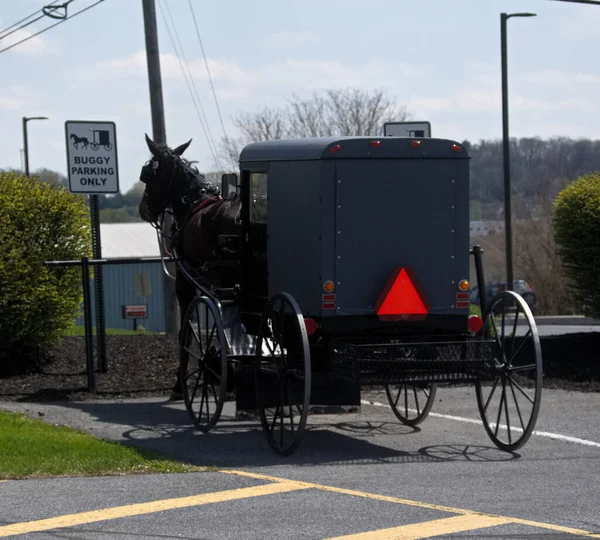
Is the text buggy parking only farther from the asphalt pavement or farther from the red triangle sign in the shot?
the red triangle sign

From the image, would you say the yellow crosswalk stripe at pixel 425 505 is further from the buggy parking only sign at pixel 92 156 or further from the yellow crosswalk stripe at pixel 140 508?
the buggy parking only sign at pixel 92 156

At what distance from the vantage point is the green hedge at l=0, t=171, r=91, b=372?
45.6 ft

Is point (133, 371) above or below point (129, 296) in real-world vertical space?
above

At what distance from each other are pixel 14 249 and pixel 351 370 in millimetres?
6211

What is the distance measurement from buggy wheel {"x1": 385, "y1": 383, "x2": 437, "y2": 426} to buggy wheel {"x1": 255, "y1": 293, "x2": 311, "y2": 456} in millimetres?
1344

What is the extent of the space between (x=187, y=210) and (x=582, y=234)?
20.4 feet

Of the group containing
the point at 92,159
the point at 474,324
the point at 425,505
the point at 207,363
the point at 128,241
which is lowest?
the point at 425,505

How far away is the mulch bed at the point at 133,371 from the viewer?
43.9 feet

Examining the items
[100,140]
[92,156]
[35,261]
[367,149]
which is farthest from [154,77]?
[367,149]

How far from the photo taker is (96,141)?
540 inches

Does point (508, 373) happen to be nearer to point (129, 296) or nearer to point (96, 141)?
point (96, 141)

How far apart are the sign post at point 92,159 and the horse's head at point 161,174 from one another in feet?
2.03

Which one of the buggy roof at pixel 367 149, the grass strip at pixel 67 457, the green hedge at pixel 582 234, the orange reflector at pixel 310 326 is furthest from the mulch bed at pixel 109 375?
the green hedge at pixel 582 234

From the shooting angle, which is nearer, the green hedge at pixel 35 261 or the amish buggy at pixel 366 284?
the amish buggy at pixel 366 284
